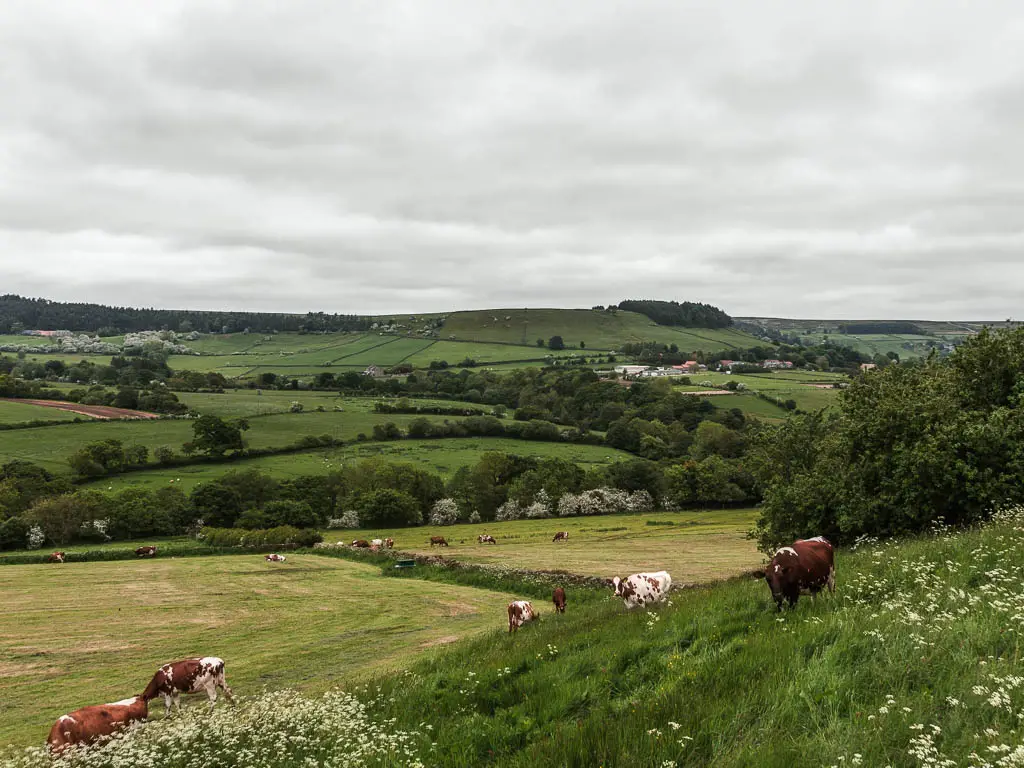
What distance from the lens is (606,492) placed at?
89938 millimetres

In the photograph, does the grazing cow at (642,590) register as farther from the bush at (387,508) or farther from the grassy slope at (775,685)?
the bush at (387,508)

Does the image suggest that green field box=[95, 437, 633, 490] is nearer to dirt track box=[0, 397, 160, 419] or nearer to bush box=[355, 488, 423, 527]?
bush box=[355, 488, 423, 527]

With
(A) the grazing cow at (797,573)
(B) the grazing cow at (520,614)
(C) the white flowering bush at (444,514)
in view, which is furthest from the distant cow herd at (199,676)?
(C) the white flowering bush at (444,514)

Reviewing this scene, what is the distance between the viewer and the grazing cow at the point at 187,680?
17.2 m

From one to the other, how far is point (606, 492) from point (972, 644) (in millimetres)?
84127

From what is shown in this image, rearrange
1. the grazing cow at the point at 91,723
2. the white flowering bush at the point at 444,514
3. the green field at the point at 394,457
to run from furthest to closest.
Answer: the green field at the point at 394,457, the white flowering bush at the point at 444,514, the grazing cow at the point at 91,723

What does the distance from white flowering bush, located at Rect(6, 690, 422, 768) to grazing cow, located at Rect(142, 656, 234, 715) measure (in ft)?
21.2

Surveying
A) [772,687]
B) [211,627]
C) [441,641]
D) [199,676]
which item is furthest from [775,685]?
[211,627]

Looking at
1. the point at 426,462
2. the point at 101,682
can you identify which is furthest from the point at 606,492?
the point at 101,682

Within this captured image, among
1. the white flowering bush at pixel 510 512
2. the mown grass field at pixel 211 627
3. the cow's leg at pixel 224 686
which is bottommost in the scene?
the white flowering bush at pixel 510 512

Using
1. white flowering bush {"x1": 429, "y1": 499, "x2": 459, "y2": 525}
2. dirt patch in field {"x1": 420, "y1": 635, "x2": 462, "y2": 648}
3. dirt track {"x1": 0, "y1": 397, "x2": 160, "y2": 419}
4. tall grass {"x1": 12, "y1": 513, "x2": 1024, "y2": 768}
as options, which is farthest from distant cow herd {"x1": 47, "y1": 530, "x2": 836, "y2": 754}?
dirt track {"x1": 0, "y1": 397, "x2": 160, "y2": 419}

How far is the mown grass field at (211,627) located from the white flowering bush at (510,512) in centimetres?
4363

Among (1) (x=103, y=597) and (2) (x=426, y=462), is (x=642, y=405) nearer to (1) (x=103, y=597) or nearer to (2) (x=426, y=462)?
(2) (x=426, y=462)

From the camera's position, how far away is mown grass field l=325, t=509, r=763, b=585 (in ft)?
131
